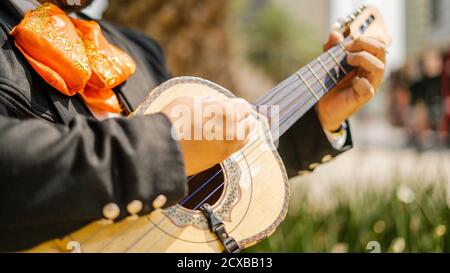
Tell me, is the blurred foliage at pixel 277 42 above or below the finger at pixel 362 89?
below

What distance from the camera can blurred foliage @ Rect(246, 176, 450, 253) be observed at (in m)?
2.24

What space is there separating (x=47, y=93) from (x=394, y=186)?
2.23m

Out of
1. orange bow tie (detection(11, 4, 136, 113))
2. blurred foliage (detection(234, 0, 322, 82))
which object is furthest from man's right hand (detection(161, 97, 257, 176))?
blurred foliage (detection(234, 0, 322, 82))

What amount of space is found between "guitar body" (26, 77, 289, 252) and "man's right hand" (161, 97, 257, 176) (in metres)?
0.14

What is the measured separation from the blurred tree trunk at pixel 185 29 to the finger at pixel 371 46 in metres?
2.40

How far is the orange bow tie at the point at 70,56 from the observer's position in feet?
3.39

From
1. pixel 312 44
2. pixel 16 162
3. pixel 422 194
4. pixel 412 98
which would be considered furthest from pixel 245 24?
pixel 16 162

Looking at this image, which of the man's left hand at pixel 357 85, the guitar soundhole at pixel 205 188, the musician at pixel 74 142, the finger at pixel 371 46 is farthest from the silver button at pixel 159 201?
the finger at pixel 371 46

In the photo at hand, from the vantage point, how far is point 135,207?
892 mm

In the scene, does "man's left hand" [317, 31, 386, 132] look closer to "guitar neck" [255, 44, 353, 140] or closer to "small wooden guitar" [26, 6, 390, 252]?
"guitar neck" [255, 44, 353, 140]

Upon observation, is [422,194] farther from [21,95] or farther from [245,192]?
[21,95]

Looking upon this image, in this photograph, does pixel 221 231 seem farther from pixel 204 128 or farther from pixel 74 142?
pixel 74 142

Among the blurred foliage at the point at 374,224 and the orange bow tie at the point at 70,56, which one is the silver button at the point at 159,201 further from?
the blurred foliage at the point at 374,224

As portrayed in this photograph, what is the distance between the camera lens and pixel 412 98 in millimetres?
10781
